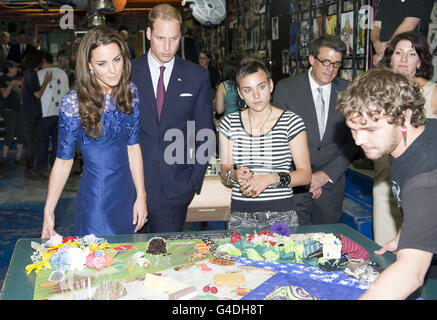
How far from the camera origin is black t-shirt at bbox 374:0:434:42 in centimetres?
316

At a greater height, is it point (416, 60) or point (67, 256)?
point (416, 60)

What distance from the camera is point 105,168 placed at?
96.3 inches

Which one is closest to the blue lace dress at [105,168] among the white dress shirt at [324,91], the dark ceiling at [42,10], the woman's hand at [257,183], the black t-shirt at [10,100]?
the woman's hand at [257,183]

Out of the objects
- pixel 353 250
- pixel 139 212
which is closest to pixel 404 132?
pixel 353 250

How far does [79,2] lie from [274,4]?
2715 mm

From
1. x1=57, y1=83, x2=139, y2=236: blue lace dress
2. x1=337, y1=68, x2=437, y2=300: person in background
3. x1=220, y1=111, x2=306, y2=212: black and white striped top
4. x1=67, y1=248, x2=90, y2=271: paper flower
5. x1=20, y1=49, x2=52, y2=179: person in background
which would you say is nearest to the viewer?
x1=337, y1=68, x2=437, y2=300: person in background

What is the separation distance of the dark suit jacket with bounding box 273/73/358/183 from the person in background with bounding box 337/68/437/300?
60.2 inches

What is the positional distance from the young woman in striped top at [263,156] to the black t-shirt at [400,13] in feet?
4.21

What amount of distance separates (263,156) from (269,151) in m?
0.04

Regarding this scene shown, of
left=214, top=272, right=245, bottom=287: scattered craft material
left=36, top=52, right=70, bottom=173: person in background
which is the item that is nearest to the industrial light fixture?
left=36, top=52, right=70, bottom=173: person in background

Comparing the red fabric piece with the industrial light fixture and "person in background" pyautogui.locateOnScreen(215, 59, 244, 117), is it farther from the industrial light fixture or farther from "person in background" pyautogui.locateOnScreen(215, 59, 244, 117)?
the industrial light fixture

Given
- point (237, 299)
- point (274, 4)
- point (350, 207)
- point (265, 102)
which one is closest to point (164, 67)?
point (265, 102)

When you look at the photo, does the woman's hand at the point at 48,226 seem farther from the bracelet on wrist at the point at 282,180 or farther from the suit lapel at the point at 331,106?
the suit lapel at the point at 331,106

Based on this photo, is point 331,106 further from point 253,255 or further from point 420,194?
point 420,194
